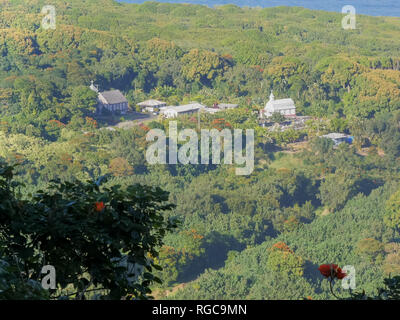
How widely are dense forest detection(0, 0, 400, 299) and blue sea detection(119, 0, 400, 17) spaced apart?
130 centimetres

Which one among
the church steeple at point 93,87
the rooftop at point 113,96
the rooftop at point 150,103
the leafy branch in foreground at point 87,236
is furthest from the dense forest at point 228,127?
the rooftop at point 113,96

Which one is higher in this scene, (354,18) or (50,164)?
(354,18)

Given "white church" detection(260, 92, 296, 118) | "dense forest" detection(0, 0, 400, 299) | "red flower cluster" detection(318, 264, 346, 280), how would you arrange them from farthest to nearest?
"white church" detection(260, 92, 296, 118), "dense forest" detection(0, 0, 400, 299), "red flower cluster" detection(318, 264, 346, 280)

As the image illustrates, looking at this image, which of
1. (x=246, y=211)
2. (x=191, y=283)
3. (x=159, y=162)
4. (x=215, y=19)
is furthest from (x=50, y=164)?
(x=215, y=19)

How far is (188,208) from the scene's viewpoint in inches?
731

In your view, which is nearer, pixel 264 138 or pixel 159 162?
pixel 159 162

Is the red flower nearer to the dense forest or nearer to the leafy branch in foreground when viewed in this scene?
the leafy branch in foreground

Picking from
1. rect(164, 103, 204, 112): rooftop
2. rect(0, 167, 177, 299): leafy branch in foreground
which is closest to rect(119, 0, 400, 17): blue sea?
rect(164, 103, 204, 112): rooftop

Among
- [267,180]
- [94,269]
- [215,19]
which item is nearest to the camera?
[94,269]

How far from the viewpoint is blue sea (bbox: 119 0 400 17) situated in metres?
42.8

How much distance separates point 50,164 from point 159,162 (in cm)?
347

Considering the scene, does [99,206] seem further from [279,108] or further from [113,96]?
[113,96]

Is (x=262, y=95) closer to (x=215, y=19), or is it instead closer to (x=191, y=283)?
(x=215, y=19)

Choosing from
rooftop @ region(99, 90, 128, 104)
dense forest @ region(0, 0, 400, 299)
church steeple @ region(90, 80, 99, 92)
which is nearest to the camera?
dense forest @ region(0, 0, 400, 299)
